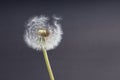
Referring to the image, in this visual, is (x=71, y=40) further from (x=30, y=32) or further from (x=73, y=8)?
(x=30, y=32)

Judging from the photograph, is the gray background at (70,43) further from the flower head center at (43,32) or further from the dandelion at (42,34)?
the flower head center at (43,32)

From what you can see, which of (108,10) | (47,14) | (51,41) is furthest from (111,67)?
(51,41)

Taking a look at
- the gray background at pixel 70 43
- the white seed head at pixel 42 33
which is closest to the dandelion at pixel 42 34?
the white seed head at pixel 42 33

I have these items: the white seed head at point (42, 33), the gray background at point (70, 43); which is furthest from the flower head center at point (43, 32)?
the gray background at point (70, 43)

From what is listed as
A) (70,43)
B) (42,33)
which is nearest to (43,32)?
(42,33)

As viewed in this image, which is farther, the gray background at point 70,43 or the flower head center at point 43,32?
the gray background at point 70,43

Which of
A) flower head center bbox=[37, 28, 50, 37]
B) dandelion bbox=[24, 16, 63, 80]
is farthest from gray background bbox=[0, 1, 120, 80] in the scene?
flower head center bbox=[37, 28, 50, 37]

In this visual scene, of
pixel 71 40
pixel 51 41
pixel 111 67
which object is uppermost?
pixel 71 40

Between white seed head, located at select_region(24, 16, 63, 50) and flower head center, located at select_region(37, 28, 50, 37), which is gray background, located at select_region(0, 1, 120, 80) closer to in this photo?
white seed head, located at select_region(24, 16, 63, 50)

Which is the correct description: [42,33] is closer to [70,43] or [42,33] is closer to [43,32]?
[43,32]
